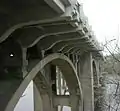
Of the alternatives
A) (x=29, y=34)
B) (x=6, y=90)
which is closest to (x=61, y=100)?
(x=29, y=34)

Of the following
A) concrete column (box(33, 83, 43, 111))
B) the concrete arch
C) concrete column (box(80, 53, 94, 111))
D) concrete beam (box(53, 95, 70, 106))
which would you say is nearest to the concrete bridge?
the concrete arch

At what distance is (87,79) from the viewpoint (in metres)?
20.2

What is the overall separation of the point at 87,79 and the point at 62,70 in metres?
4.15

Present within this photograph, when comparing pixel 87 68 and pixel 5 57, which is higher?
pixel 87 68

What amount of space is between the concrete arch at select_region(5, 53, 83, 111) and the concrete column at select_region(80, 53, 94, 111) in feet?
4.19

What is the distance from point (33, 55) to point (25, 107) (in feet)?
56.6

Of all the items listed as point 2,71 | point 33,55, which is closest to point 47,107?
point 33,55

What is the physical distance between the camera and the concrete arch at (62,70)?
7122 mm

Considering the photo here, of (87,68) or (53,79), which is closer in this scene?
(53,79)

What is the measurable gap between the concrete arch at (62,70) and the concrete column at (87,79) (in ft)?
4.19

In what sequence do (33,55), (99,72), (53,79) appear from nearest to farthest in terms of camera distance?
(33,55), (53,79), (99,72)

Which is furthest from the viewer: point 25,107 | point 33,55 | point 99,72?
point 99,72

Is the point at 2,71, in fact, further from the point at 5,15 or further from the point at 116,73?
the point at 116,73

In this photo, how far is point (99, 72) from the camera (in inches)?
1123
